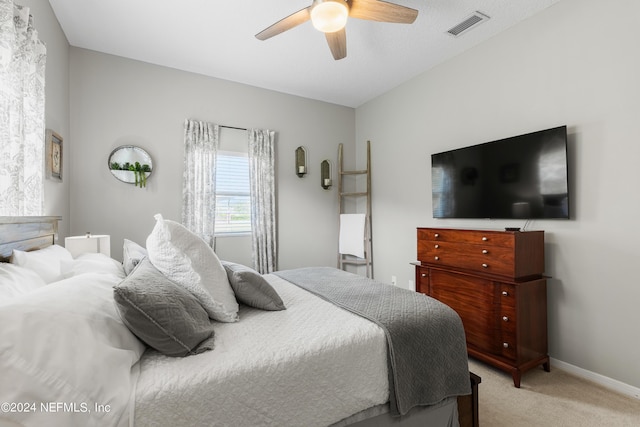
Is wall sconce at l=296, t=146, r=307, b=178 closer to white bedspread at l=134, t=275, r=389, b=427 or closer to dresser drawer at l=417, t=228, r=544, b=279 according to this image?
dresser drawer at l=417, t=228, r=544, b=279

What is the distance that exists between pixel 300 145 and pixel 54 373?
3.83 meters

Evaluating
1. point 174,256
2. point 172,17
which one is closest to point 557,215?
point 174,256

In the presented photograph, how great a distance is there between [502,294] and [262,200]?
9.30 feet

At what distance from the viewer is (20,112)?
1672 millimetres

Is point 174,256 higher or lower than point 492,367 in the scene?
higher

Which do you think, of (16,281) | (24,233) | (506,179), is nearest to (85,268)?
(24,233)

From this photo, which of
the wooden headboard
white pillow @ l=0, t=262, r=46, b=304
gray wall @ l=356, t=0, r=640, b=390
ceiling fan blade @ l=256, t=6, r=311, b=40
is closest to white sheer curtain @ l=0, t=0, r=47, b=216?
the wooden headboard

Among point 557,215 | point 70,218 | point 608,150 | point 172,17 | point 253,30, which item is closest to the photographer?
point 608,150

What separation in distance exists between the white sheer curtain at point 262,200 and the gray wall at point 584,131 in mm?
2298

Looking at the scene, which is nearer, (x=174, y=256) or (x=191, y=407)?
(x=191, y=407)

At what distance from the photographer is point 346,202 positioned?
4730 mm

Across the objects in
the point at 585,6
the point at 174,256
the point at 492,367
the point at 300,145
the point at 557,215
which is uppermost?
the point at 585,6

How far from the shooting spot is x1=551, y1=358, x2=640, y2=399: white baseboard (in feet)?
6.68

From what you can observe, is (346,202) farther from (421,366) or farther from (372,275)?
(421,366)
